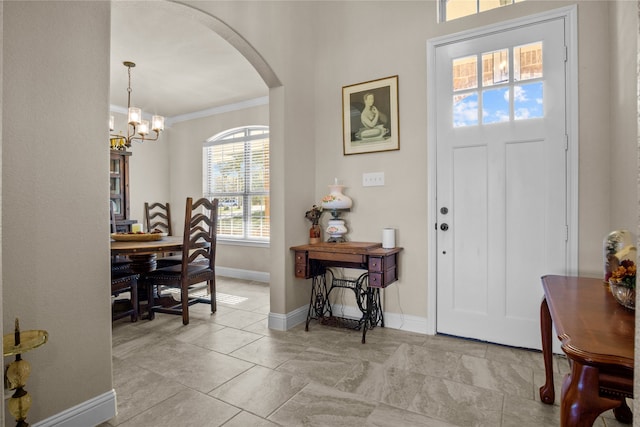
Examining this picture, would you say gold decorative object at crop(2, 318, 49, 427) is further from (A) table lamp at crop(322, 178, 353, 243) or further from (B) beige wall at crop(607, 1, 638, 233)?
(B) beige wall at crop(607, 1, 638, 233)

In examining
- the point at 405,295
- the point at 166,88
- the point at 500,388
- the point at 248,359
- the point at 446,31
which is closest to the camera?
the point at 500,388

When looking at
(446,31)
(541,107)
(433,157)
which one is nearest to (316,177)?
(433,157)

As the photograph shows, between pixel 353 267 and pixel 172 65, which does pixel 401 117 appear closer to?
pixel 353 267

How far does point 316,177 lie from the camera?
11.7 ft

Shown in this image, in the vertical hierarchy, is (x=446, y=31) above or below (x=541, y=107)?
above

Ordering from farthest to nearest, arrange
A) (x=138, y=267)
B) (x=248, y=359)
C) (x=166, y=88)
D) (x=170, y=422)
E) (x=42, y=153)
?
(x=166, y=88) < (x=138, y=267) < (x=248, y=359) < (x=170, y=422) < (x=42, y=153)

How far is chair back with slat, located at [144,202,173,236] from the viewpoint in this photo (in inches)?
224

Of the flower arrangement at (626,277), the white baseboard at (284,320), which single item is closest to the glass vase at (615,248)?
the flower arrangement at (626,277)

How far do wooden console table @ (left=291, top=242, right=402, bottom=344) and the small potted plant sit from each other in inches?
6.0

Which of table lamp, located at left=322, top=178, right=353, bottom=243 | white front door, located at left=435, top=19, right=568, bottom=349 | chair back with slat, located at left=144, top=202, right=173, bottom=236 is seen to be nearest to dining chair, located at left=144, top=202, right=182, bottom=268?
chair back with slat, located at left=144, top=202, right=173, bottom=236

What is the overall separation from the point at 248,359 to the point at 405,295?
1442mm

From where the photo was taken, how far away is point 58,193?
1639 mm

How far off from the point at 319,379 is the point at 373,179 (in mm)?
1782

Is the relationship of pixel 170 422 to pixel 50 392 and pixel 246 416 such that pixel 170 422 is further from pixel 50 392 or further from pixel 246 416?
pixel 50 392
